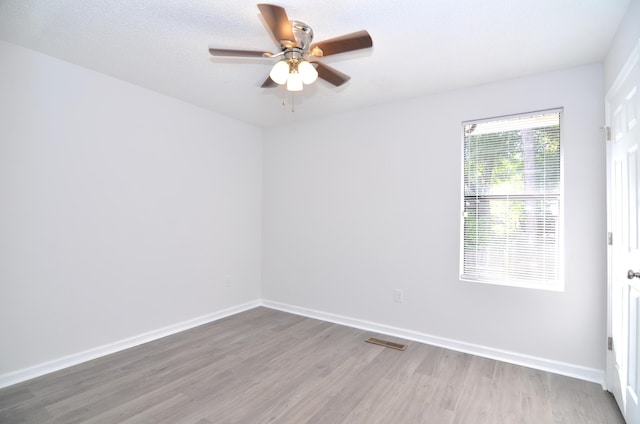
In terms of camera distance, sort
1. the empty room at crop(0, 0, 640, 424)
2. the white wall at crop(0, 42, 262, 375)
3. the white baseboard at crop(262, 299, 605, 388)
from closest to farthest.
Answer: the empty room at crop(0, 0, 640, 424)
the white wall at crop(0, 42, 262, 375)
the white baseboard at crop(262, 299, 605, 388)

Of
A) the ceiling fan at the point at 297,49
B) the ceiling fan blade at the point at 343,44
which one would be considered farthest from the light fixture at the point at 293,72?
the ceiling fan blade at the point at 343,44

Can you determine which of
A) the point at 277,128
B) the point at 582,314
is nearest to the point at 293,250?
the point at 277,128

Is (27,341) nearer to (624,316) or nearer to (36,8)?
(36,8)

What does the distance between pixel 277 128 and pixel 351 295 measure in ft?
8.23

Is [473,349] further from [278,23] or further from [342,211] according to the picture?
[278,23]

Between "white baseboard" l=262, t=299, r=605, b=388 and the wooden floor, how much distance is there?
3.6 inches

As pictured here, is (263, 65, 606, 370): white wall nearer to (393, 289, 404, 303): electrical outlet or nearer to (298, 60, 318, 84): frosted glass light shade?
(393, 289, 404, 303): electrical outlet

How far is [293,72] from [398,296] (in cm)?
256

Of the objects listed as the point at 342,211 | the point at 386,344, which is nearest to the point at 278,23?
the point at 342,211

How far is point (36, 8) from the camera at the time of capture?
→ 2.08 meters

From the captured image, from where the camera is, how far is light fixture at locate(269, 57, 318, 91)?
77.5 inches

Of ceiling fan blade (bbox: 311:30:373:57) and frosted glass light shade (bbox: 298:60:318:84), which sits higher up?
ceiling fan blade (bbox: 311:30:373:57)

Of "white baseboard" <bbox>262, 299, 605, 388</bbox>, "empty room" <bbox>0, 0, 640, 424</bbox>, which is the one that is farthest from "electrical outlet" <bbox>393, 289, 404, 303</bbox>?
"white baseboard" <bbox>262, 299, 605, 388</bbox>

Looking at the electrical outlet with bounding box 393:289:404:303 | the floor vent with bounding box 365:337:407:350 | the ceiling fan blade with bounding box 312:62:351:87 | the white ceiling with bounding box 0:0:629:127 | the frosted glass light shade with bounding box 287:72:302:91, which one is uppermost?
the white ceiling with bounding box 0:0:629:127
